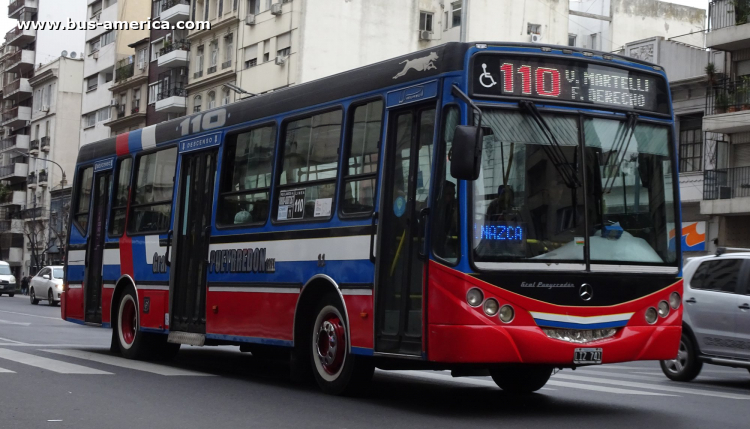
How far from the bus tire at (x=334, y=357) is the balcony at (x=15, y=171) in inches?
3456

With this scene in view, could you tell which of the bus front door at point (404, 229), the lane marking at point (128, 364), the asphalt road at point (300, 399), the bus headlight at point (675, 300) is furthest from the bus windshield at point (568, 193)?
the lane marking at point (128, 364)

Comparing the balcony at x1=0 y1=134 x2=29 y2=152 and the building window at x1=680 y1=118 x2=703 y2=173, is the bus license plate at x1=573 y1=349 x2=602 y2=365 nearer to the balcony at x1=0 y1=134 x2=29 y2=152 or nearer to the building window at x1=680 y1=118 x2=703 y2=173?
the building window at x1=680 y1=118 x2=703 y2=173

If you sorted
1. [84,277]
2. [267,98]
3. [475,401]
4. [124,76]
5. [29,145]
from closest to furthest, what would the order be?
[475,401]
[267,98]
[84,277]
[124,76]
[29,145]

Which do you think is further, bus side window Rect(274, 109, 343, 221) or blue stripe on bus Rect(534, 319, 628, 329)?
bus side window Rect(274, 109, 343, 221)

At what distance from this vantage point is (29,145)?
95562 millimetres

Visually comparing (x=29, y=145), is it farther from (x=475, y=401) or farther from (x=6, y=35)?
(x=475, y=401)

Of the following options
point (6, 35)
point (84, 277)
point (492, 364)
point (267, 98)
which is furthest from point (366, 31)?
point (6, 35)

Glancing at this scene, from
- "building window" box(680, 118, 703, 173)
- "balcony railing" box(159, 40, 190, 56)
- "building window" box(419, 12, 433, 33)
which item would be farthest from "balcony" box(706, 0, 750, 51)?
"balcony railing" box(159, 40, 190, 56)

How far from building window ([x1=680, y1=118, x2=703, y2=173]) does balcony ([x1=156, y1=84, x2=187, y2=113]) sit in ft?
118

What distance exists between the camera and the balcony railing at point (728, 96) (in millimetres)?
34969

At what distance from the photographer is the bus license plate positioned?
9625 mm

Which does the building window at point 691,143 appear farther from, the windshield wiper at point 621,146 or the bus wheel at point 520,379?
the windshield wiper at point 621,146

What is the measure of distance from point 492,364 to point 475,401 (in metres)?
1.57

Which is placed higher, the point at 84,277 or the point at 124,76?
the point at 124,76
